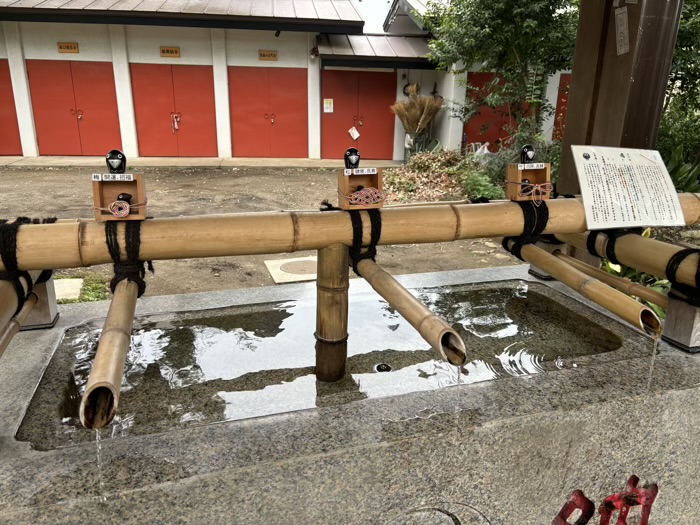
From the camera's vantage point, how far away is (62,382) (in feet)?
6.32

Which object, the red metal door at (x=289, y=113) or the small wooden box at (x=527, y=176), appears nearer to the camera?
the small wooden box at (x=527, y=176)

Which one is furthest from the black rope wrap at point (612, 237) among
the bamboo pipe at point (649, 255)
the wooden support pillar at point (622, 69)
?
the wooden support pillar at point (622, 69)

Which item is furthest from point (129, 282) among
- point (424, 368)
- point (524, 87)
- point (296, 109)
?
point (296, 109)

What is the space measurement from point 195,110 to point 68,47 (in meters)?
2.99

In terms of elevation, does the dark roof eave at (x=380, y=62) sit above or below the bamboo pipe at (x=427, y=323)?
above

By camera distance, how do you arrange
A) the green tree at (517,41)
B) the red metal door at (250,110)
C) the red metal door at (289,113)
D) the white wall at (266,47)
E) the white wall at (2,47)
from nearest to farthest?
the green tree at (517,41), the white wall at (2,47), the white wall at (266,47), the red metal door at (250,110), the red metal door at (289,113)

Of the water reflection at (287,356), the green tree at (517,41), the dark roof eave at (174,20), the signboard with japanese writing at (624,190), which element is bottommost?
the water reflection at (287,356)

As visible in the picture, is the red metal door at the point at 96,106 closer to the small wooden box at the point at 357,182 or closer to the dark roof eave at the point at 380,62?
the dark roof eave at the point at 380,62

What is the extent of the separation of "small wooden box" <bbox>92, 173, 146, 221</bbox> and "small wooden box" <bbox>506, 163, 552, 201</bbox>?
1.34m

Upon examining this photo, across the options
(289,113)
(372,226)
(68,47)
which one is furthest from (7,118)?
(372,226)

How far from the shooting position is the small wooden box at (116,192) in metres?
1.57

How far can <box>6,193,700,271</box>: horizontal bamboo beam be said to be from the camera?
1.60 metres

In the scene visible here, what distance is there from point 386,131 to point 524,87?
530 cm

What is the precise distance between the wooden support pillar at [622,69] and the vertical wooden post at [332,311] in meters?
1.94
